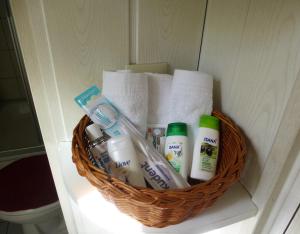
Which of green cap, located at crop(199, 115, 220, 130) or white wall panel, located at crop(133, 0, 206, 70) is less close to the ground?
white wall panel, located at crop(133, 0, 206, 70)

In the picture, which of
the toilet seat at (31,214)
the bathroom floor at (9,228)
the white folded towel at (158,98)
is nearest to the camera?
the white folded towel at (158,98)

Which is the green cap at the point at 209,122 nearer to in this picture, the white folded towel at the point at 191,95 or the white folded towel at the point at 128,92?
the white folded towel at the point at 191,95

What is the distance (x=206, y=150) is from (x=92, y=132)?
25 cm

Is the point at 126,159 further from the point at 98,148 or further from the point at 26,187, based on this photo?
the point at 26,187

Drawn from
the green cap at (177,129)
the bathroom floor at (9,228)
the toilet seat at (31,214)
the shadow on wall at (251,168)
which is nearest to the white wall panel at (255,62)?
the shadow on wall at (251,168)

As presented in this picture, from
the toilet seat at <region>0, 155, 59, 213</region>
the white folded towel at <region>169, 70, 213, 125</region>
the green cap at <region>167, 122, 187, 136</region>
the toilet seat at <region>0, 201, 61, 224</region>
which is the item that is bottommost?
the toilet seat at <region>0, 201, 61, 224</region>

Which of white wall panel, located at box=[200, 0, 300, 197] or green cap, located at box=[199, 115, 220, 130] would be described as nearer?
white wall panel, located at box=[200, 0, 300, 197]

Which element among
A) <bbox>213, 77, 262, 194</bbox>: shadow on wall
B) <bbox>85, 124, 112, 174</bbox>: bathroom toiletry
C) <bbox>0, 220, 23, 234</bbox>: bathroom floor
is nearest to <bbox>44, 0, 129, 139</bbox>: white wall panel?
<bbox>85, 124, 112, 174</bbox>: bathroom toiletry

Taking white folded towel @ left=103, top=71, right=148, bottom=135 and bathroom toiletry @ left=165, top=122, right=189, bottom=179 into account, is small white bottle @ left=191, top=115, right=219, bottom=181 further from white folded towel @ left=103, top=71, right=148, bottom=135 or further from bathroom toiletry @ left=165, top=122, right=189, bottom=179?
white folded towel @ left=103, top=71, right=148, bottom=135

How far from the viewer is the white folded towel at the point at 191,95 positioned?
0.57m

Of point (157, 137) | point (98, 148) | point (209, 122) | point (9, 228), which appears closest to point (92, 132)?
point (98, 148)

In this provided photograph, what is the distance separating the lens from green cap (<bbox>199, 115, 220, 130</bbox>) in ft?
1.75

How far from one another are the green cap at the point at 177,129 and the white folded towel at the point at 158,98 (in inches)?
2.8

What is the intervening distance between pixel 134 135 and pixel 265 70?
0.30 meters
